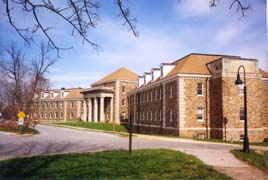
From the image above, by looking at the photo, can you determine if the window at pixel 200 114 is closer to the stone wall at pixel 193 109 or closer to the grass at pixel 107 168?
the stone wall at pixel 193 109

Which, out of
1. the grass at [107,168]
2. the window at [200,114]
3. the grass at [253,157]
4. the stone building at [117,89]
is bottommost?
the grass at [253,157]

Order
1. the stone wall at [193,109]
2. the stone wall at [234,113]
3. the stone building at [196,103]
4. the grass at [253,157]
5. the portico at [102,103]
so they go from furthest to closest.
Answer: the stone wall at [193,109] < the stone wall at [234,113] < the stone building at [196,103] < the portico at [102,103] < the grass at [253,157]

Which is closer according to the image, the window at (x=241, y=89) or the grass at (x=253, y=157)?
the grass at (x=253, y=157)

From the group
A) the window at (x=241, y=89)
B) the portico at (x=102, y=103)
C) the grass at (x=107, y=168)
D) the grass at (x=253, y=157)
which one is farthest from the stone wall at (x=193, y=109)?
the grass at (x=107, y=168)

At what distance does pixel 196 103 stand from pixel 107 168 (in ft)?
40.0

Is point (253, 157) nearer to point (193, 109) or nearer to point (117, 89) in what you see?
point (117, 89)

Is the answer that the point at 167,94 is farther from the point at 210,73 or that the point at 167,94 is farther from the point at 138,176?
the point at 138,176

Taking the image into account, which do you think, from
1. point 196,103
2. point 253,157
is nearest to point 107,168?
point 253,157

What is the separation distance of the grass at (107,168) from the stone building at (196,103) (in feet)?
18.0

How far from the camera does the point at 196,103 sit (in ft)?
55.6

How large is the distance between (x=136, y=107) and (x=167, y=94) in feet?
9.99

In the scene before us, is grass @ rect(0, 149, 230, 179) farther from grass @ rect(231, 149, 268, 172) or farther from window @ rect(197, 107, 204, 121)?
window @ rect(197, 107, 204, 121)

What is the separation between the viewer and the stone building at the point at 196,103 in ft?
40.3

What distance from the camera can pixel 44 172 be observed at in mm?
5094
